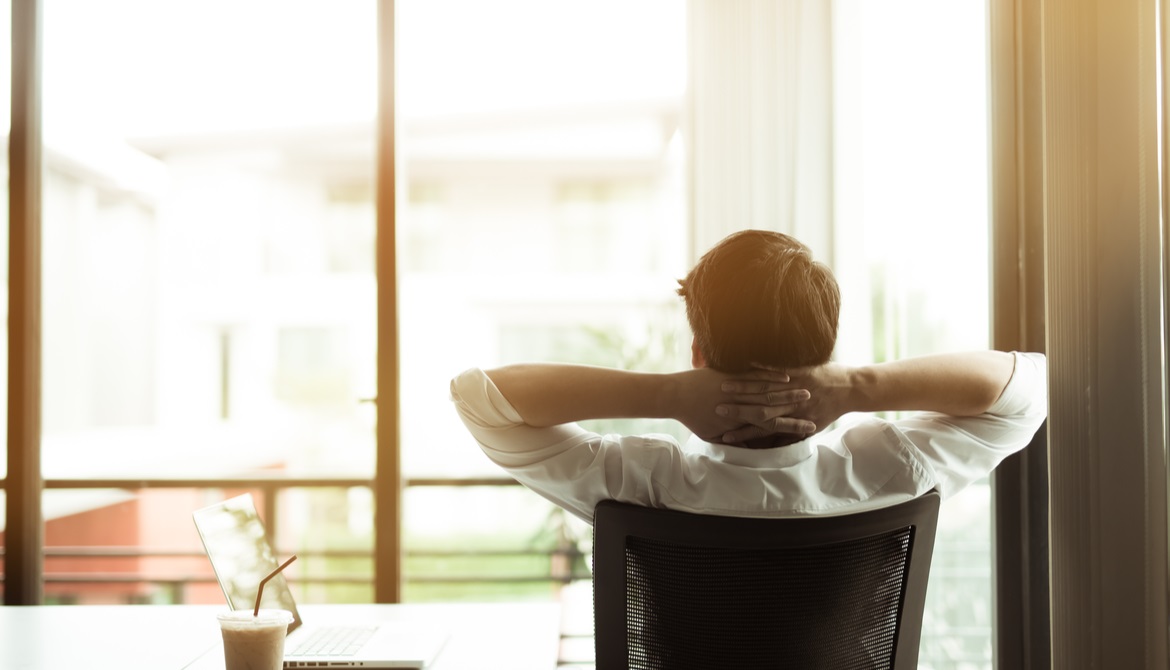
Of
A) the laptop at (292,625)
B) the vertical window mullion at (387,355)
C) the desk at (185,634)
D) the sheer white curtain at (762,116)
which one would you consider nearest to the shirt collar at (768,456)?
the desk at (185,634)

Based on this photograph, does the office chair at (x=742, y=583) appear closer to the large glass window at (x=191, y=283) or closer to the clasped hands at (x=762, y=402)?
the clasped hands at (x=762, y=402)

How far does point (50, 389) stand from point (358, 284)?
158cm

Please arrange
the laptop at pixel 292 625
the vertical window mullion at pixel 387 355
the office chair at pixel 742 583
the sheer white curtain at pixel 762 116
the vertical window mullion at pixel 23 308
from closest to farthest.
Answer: the office chair at pixel 742 583 < the laptop at pixel 292 625 < the sheer white curtain at pixel 762 116 < the vertical window mullion at pixel 387 355 < the vertical window mullion at pixel 23 308

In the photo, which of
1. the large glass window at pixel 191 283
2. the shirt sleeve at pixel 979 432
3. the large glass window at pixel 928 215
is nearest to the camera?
the shirt sleeve at pixel 979 432

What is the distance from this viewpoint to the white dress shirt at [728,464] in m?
1.01

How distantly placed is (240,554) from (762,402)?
3.19 ft

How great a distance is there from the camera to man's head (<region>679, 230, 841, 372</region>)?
0.96m

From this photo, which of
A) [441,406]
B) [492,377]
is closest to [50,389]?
[441,406]

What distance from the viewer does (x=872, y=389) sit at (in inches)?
41.7

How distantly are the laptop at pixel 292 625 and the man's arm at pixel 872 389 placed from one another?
2.23 feet

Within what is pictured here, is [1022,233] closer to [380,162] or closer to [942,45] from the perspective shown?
[942,45]

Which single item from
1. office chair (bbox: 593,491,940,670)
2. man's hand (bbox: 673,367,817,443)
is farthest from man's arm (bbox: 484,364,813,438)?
office chair (bbox: 593,491,940,670)

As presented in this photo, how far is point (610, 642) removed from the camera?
34.9 inches

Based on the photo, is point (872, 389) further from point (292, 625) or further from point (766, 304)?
point (292, 625)
